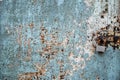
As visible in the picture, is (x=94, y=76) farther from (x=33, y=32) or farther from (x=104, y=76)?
(x=33, y=32)

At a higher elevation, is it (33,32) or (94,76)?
(33,32)

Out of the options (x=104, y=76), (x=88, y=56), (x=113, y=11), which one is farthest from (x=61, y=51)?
(x=113, y=11)

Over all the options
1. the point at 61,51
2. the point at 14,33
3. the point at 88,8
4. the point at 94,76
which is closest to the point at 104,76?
the point at 94,76

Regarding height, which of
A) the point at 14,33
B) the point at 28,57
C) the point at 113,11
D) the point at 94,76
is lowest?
the point at 94,76

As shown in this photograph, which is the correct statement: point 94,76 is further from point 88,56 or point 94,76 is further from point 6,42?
point 6,42

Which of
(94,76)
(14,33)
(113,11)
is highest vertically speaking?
(113,11)

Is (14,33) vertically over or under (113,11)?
under
